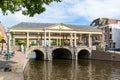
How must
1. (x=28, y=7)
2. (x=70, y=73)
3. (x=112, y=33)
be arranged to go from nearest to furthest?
(x=28, y=7) → (x=70, y=73) → (x=112, y=33)

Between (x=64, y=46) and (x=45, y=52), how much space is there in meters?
6.65

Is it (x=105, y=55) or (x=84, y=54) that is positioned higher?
(x=84, y=54)

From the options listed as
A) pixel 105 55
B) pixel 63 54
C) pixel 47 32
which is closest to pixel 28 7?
pixel 105 55

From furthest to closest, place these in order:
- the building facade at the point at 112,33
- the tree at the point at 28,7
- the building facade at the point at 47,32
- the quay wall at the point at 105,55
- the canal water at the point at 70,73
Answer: the building facade at the point at 112,33 < the building facade at the point at 47,32 < the quay wall at the point at 105,55 < the canal water at the point at 70,73 < the tree at the point at 28,7

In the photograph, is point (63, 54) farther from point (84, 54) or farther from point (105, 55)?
point (105, 55)

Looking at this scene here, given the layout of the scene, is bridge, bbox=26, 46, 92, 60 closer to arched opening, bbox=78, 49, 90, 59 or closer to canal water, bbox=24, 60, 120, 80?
arched opening, bbox=78, 49, 90, 59

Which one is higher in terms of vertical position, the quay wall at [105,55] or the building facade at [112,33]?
the building facade at [112,33]

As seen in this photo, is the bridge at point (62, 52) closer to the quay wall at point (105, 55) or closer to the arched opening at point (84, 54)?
the arched opening at point (84, 54)

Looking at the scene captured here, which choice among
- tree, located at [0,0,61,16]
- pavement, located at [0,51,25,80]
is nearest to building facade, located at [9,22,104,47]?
pavement, located at [0,51,25,80]

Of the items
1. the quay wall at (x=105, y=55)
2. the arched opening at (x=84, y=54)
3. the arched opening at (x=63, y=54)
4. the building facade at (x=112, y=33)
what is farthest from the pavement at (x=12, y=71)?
the building facade at (x=112, y=33)

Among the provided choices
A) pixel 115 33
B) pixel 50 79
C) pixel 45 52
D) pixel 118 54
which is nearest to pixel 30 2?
pixel 50 79

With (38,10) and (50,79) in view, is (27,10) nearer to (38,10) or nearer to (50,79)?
(38,10)

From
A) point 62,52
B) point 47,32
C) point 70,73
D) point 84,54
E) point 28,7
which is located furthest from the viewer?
point 62,52

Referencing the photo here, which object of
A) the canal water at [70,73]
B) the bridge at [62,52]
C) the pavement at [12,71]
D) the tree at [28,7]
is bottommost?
the canal water at [70,73]
